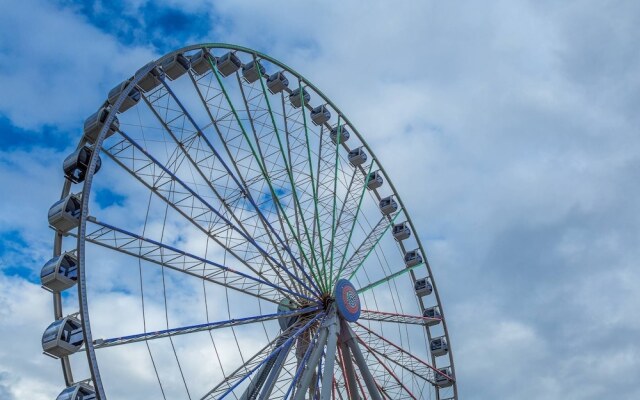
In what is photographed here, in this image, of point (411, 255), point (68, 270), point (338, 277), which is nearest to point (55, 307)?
point (68, 270)

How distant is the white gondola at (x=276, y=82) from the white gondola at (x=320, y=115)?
246 centimetres

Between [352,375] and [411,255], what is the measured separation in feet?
28.1

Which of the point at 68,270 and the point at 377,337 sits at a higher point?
the point at 377,337

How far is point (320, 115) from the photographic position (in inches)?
1184

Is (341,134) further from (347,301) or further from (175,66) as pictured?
(175,66)

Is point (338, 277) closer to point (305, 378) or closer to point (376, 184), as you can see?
point (305, 378)

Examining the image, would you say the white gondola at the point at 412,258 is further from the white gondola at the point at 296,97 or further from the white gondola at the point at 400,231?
the white gondola at the point at 296,97

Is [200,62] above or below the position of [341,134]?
below

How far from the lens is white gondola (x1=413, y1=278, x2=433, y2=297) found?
31781 mm

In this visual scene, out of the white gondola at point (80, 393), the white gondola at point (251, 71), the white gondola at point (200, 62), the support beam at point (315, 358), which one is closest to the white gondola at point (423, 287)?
the support beam at point (315, 358)

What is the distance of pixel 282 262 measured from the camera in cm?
2394

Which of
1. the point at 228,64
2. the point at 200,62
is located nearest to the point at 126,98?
the point at 200,62

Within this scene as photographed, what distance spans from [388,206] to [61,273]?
16.5 meters

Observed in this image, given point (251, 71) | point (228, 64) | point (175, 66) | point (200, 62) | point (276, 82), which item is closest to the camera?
point (175, 66)
